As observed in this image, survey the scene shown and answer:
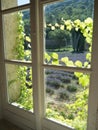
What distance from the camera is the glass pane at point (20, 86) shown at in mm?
1901

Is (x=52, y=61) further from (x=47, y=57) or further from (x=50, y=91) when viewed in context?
(x=50, y=91)

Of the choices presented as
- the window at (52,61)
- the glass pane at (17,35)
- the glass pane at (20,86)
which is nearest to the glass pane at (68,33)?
the window at (52,61)

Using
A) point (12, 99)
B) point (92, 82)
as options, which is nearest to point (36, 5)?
point (92, 82)

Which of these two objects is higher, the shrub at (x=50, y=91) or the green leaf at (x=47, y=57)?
the green leaf at (x=47, y=57)

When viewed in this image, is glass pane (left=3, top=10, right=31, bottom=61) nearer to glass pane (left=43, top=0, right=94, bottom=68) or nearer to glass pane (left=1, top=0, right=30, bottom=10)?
glass pane (left=1, top=0, right=30, bottom=10)

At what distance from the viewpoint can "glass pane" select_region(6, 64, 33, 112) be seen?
1.90 metres

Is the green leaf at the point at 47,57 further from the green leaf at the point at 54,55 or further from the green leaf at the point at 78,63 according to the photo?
the green leaf at the point at 78,63

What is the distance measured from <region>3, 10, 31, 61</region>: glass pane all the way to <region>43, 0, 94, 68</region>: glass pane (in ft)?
0.92

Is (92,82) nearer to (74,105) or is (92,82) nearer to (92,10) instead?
(74,105)

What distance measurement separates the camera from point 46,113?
1.76 metres

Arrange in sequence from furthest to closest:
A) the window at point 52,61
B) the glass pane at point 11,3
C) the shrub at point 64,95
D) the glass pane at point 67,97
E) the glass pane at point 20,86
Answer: the glass pane at point 20,86 → the glass pane at point 11,3 → the shrub at point 64,95 → the glass pane at point 67,97 → the window at point 52,61

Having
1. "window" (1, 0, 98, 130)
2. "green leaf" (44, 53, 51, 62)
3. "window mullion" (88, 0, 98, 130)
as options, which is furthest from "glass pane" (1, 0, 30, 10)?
"window mullion" (88, 0, 98, 130)

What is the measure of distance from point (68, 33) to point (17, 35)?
736mm

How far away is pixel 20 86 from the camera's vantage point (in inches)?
79.7
